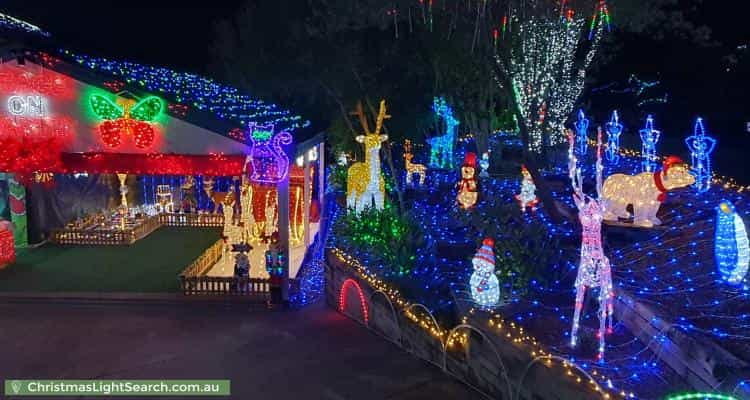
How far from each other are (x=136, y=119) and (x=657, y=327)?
9.20 metres

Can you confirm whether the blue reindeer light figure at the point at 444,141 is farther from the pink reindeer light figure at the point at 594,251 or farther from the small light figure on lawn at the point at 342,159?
the pink reindeer light figure at the point at 594,251

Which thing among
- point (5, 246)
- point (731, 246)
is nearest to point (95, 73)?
point (5, 246)

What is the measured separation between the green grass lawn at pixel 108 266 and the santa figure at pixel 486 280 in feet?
19.5

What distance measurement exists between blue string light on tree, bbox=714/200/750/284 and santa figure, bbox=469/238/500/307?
10.2 ft

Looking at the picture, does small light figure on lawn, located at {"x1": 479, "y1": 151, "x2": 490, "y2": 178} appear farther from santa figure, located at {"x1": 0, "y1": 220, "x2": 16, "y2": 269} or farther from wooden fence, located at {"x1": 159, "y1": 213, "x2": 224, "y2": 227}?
santa figure, located at {"x1": 0, "y1": 220, "x2": 16, "y2": 269}

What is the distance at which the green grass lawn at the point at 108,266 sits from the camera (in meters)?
11.9

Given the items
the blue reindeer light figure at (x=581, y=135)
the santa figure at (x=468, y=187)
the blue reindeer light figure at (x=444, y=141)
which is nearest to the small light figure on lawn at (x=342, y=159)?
the blue reindeer light figure at (x=444, y=141)

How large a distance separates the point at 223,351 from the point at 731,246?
24.0 ft

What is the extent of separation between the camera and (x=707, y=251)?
10.3 meters

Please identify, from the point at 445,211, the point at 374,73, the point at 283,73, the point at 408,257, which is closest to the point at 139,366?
the point at 408,257

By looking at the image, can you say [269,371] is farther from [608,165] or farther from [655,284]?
[608,165]

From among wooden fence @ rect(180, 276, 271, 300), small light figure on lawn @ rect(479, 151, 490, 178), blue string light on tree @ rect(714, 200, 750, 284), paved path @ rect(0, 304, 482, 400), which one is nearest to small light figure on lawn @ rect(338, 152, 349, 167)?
small light figure on lawn @ rect(479, 151, 490, 178)

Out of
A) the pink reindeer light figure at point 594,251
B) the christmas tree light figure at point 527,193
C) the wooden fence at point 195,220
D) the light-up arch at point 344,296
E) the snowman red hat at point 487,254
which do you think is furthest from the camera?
the wooden fence at point 195,220

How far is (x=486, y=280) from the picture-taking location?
28.8 ft
